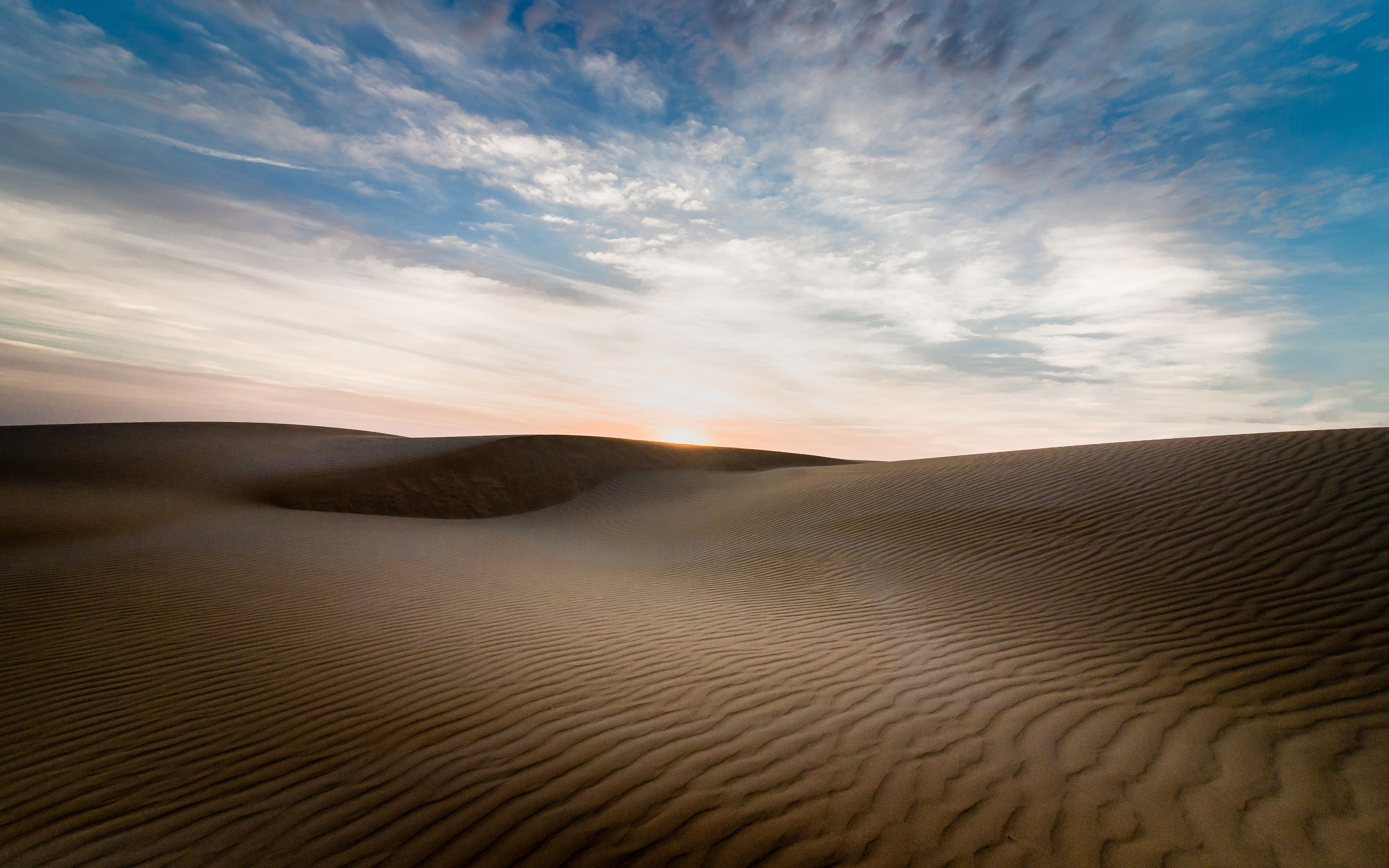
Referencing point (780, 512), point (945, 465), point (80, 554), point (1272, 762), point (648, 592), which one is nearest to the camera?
point (1272, 762)

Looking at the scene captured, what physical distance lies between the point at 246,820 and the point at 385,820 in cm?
78

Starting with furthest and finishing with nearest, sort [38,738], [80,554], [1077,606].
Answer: [80,554] → [1077,606] → [38,738]

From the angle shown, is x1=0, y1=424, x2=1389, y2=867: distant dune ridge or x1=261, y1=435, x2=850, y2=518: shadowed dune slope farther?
x1=261, y1=435, x2=850, y2=518: shadowed dune slope

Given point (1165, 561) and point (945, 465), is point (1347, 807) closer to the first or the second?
point (1165, 561)

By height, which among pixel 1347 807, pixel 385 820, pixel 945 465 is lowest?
pixel 385 820

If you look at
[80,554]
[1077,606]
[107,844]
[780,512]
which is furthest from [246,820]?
[780,512]

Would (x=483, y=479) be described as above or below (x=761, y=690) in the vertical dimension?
above

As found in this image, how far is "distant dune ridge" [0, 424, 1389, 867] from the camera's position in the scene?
117 inches

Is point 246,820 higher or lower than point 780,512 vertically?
lower

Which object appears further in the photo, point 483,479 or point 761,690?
point 483,479

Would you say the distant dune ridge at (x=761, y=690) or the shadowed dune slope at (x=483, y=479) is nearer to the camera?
the distant dune ridge at (x=761, y=690)

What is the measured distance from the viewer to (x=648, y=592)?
878cm

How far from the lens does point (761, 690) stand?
15.1 ft

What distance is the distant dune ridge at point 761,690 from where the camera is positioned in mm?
2980
